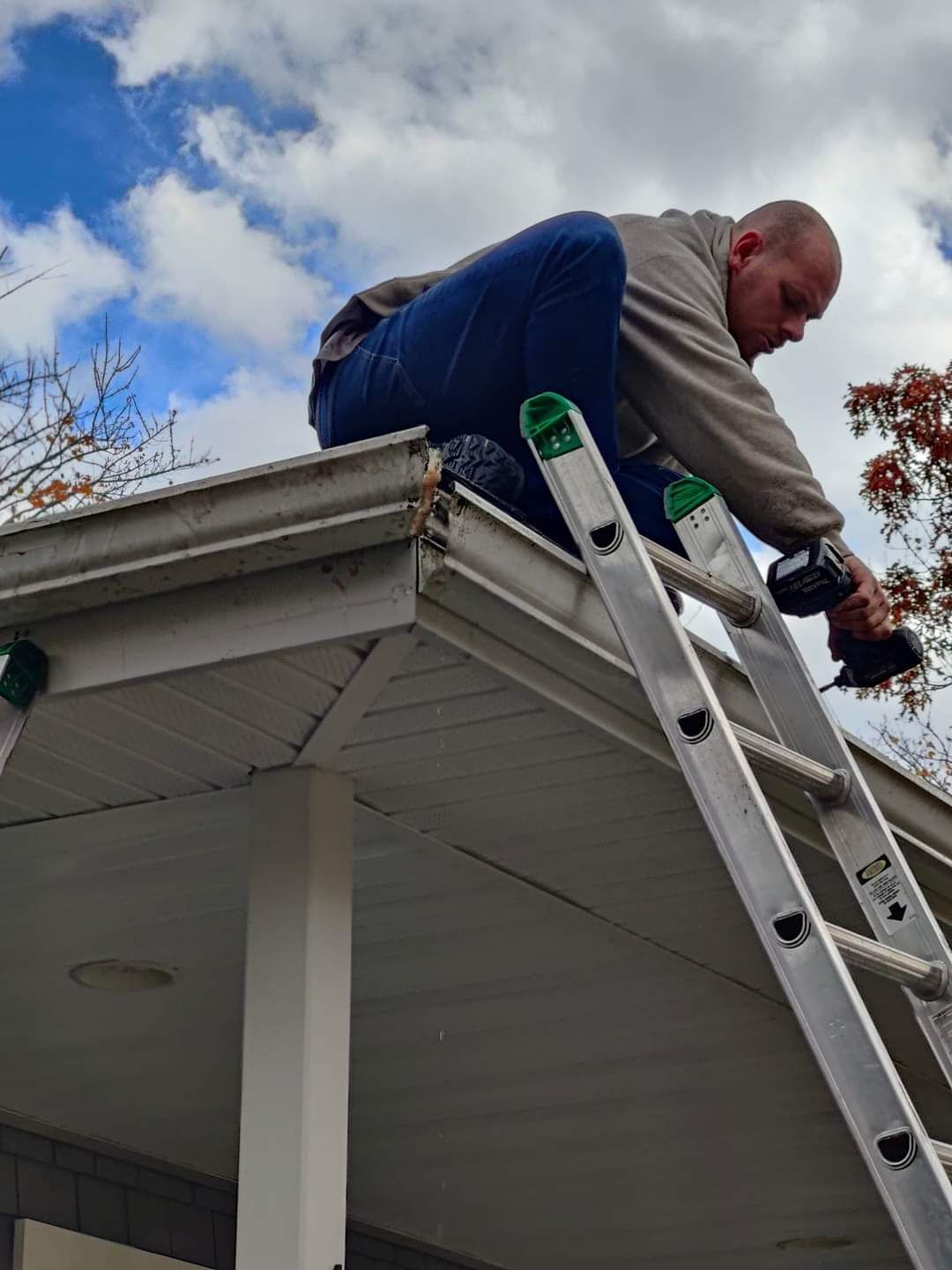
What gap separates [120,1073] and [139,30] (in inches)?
511

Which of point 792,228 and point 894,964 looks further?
point 792,228

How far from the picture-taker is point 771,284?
12.6 feet

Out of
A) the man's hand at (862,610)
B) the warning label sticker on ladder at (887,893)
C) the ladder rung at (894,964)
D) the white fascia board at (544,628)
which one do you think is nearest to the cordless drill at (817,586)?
the man's hand at (862,610)

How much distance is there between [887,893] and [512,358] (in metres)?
1.32

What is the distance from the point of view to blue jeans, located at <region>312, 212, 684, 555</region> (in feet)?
10.7

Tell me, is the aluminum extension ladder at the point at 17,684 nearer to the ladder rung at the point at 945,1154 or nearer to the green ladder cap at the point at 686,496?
the green ladder cap at the point at 686,496

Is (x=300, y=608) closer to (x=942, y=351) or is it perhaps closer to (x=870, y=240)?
(x=942, y=351)

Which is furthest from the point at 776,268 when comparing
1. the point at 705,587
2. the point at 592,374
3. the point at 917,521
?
the point at 917,521

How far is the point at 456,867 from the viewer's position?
362 centimetres

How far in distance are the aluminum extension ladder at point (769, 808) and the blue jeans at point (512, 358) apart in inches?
9.4

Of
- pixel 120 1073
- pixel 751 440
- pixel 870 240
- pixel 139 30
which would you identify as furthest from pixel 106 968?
pixel 870 240

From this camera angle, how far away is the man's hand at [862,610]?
3.38 meters

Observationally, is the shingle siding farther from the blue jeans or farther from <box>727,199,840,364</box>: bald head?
<box>727,199,840,364</box>: bald head

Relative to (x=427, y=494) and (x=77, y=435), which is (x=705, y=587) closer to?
(x=427, y=494)
